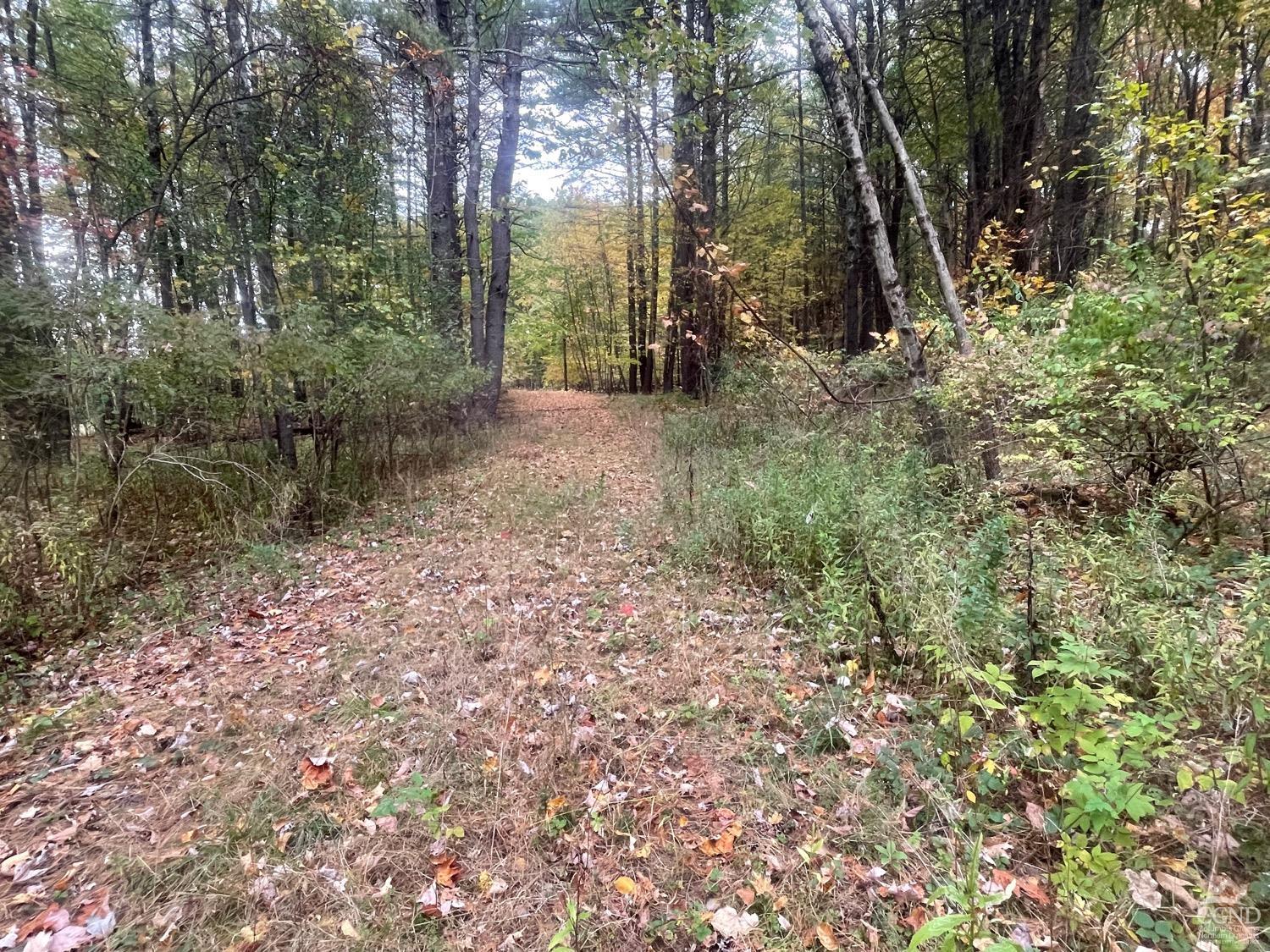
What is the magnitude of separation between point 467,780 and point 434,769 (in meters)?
0.20

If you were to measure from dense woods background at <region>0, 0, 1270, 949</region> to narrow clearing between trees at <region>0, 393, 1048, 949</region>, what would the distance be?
0.50m

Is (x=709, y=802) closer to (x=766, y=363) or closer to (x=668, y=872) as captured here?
(x=668, y=872)

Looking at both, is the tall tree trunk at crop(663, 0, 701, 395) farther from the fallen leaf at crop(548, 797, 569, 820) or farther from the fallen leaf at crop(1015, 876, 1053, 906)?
the fallen leaf at crop(1015, 876, 1053, 906)

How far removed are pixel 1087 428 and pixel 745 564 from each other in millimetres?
2814

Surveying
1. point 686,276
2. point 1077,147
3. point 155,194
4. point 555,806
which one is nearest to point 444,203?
point 155,194

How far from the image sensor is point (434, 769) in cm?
266

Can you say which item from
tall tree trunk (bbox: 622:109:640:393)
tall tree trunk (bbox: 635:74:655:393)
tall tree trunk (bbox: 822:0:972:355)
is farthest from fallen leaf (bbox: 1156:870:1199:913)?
tall tree trunk (bbox: 622:109:640:393)

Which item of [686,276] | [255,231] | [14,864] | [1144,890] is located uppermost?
[686,276]

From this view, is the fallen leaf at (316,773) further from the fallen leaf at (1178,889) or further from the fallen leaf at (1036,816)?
the fallen leaf at (1178,889)

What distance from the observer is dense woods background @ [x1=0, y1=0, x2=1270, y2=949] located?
2.47 meters

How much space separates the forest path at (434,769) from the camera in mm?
2014

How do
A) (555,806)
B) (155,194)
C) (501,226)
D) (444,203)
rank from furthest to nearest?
(501,226) < (444,203) < (155,194) < (555,806)

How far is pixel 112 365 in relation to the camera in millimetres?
4410

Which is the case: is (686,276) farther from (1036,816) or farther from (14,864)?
(14,864)
